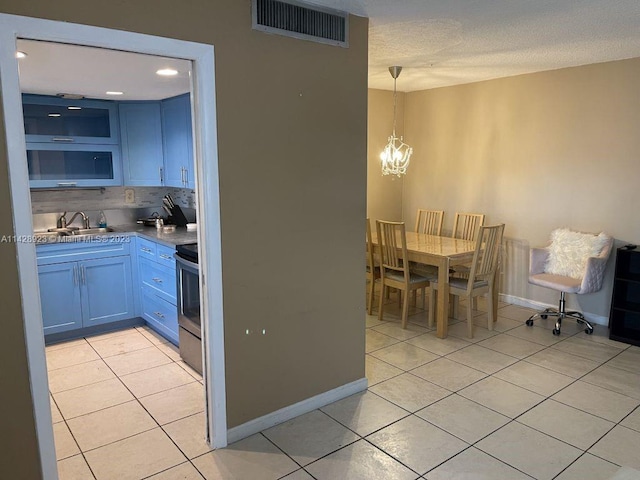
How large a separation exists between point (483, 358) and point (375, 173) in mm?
2718

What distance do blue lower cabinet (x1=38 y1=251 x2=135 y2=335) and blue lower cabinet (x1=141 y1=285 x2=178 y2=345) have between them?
0.57ft

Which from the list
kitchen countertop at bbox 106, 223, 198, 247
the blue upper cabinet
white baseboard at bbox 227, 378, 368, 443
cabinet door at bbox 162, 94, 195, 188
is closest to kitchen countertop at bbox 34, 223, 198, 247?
kitchen countertop at bbox 106, 223, 198, 247

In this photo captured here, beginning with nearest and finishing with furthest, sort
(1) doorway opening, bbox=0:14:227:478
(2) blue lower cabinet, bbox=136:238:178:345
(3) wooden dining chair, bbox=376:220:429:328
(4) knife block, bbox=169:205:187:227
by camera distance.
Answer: (1) doorway opening, bbox=0:14:227:478
(2) blue lower cabinet, bbox=136:238:178:345
(3) wooden dining chair, bbox=376:220:429:328
(4) knife block, bbox=169:205:187:227

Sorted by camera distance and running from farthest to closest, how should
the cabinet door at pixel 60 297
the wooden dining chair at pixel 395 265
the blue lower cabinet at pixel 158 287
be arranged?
the wooden dining chair at pixel 395 265
the cabinet door at pixel 60 297
the blue lower cabinet at pixel 158 287

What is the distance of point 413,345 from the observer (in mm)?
4004

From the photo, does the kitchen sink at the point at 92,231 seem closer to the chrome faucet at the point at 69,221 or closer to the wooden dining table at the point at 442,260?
the chrome faucet at the point at 69,221

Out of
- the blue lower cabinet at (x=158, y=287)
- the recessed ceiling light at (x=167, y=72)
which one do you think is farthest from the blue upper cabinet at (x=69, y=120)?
the recessed ceiling light at (x=167, y=72)

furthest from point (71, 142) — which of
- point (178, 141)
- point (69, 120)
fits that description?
point (178, 141)

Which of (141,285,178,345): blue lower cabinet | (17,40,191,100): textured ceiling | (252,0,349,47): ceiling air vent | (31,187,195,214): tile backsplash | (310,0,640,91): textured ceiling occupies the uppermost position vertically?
(310,0,640,91): textured ceiling

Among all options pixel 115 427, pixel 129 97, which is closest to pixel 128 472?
pixel 115 427

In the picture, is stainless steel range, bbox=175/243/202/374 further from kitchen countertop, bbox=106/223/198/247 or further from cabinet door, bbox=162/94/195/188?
cabinet door, bbox=162/94/195/188

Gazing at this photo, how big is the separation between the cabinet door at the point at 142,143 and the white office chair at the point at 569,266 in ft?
12.9

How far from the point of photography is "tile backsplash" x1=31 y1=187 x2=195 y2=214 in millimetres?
4621

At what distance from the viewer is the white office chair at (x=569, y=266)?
4090mm
